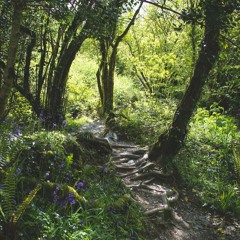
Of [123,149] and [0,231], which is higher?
[0,231]

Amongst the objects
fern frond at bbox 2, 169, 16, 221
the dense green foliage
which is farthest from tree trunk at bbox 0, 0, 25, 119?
fern frond at bbox 2, 169, 16, 221

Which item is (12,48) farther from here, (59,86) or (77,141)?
(59,86)

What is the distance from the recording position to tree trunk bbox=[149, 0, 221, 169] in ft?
22.3

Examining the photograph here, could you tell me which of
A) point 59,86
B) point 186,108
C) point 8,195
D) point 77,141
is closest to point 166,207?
point 77,141

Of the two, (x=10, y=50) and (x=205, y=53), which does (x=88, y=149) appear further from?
(x=205, y=53)

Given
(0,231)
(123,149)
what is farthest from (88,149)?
(0,231)

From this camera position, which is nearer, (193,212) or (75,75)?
(193,212)

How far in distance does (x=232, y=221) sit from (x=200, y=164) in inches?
93.8

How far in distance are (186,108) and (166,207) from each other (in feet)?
8.95

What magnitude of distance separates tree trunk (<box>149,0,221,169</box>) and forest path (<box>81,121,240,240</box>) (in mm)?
406

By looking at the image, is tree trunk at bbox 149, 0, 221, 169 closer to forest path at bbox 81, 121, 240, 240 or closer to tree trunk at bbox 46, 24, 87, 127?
forest path at bbox 81, 121, 240, 240

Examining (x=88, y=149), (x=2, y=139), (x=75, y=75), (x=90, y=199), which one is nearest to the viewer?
(x=2, y=139)

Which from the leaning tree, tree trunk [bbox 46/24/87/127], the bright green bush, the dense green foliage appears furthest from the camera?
tree trunk [bbox 46/24/87/127]

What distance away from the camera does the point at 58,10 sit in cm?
478
